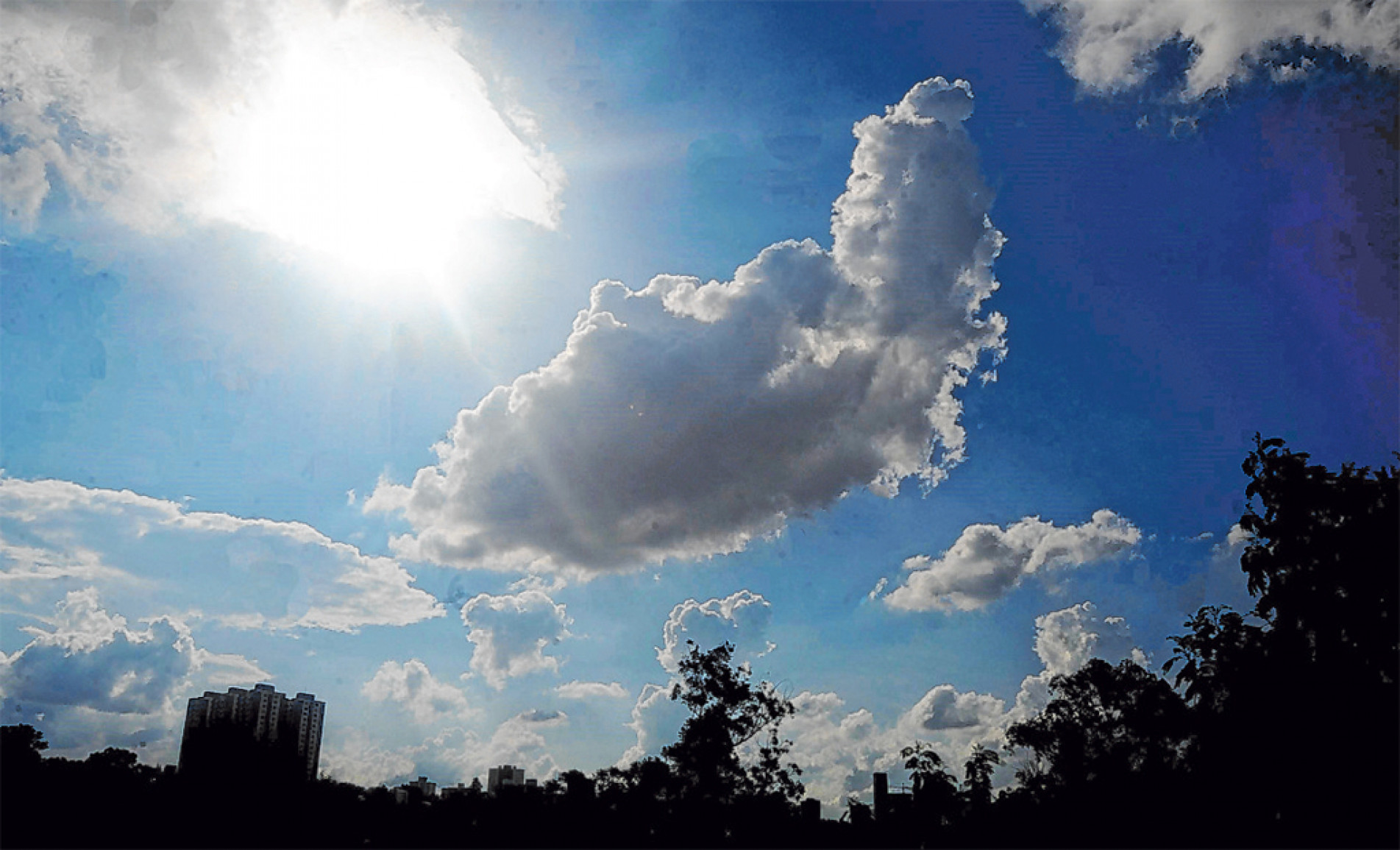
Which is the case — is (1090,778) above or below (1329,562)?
below

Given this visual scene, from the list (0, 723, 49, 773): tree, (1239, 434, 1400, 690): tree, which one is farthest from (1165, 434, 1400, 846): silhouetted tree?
(0, 723, 49, 773): tree

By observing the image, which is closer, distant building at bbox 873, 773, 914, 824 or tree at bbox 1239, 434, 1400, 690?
tree at bbox 1239, 434, 1400, 690

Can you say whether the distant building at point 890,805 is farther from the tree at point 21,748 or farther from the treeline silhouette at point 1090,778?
the tree at point 21,748

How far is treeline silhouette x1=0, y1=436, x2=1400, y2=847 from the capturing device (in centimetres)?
2048

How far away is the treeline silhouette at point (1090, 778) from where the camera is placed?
2048 centimetres

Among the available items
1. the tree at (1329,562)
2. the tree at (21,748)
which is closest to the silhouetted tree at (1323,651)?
the tree at (1329,562)

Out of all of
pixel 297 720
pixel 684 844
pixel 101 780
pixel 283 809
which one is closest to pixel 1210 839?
pixel 684 844

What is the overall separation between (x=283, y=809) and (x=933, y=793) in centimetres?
4334

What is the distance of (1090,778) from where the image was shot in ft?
167

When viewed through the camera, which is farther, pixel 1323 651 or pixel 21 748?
pixel 21 748

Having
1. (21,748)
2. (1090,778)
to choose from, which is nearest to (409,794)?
(21,748)

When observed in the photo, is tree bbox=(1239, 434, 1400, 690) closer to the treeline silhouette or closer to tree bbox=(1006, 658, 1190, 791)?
the treeline silhouette

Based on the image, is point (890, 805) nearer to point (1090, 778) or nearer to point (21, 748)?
point (1090, 778)

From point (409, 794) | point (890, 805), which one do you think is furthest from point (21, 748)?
point (890, 805)
